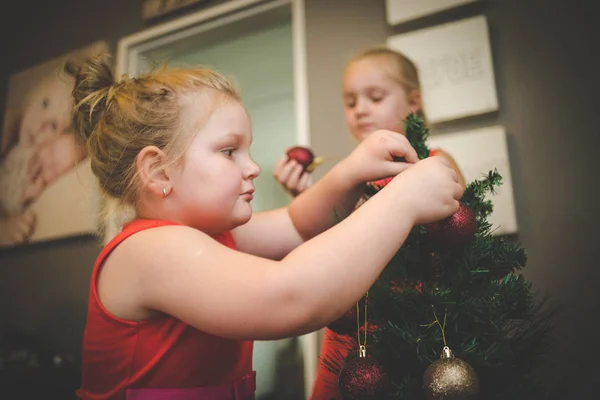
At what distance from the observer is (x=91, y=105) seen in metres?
0.68

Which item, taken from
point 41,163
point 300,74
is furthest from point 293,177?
point 41,163

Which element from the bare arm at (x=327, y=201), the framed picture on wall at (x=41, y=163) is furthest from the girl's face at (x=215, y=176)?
the framed picture on wall at (x=41, y=163)

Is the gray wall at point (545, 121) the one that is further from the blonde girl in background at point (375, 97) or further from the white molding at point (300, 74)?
the blonde girl in background at point (375, 97)

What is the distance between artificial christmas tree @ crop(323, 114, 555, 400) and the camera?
18.3 inches

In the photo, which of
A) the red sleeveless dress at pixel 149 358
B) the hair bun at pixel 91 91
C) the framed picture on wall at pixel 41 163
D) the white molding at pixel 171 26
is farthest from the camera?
the framed picture on wall at pixel 41 163

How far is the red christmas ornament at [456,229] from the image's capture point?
47cm

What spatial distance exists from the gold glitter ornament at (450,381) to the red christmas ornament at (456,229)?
0.13m

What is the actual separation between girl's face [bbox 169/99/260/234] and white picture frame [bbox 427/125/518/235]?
0.72 meters

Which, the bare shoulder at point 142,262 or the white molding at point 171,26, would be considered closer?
the bare shoulder at point 142,262

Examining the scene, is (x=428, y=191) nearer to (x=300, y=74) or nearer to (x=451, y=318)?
(x=451, y=318)

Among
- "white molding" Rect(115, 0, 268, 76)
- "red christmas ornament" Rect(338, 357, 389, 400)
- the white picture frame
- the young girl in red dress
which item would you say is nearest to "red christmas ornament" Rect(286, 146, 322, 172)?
the young girl in red dress

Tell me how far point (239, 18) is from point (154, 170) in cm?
119

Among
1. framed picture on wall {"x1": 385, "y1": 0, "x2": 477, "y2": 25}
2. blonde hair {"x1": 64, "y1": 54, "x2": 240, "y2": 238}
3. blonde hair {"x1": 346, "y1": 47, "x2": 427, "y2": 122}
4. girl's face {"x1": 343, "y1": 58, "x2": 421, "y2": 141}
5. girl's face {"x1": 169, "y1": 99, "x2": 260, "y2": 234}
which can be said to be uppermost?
framed picture on wall {"x1": 385, "y1": 0, "x2": 477, "y2": 25}

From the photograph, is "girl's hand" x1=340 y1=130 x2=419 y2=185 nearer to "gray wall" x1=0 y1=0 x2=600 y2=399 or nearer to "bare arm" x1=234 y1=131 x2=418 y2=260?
"bare arm" x1=234 y1=131 x2=418 y2=260
